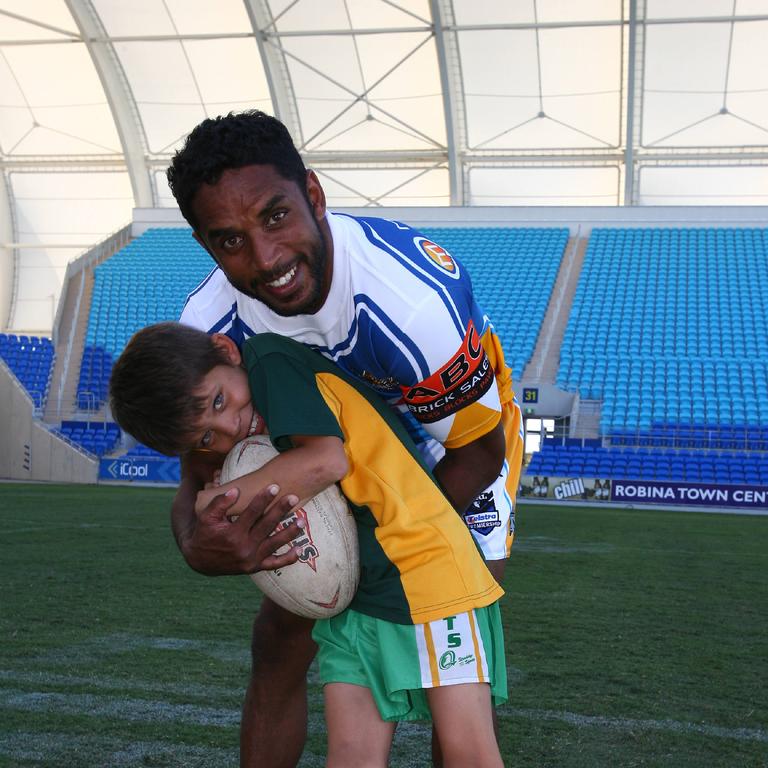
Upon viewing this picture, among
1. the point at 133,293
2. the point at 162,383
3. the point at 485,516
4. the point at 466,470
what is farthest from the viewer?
the point at 133,293

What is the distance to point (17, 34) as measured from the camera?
25.9 metres

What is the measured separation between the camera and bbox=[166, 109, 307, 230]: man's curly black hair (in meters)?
2.35

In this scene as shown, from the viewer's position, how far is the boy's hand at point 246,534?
2270mm

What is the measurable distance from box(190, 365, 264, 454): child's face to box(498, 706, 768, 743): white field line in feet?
6.59

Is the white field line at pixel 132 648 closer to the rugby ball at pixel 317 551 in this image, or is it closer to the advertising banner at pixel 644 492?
the rugby ball at pixel 317 551

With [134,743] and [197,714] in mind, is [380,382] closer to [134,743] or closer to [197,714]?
[134,743]

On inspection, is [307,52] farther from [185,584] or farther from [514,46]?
[185,584]

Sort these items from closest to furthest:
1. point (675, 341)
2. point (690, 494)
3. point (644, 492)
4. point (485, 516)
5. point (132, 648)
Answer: point (485, 516) → point (132, 648) → point (690, 494) → point (644, 492) → point (675, 341)

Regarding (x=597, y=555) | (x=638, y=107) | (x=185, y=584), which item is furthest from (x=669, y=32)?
(x=185, y=584)

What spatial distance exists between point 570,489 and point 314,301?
16261 mm

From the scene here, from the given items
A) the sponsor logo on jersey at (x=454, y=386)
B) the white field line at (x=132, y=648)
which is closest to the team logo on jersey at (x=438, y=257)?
the sponsor logo on jersey at (x=454, y=386)

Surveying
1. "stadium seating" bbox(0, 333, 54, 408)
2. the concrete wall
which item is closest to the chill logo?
the concrete wall

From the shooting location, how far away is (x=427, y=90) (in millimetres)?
25234

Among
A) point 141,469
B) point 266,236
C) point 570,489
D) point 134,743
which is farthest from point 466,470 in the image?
point 141,469
